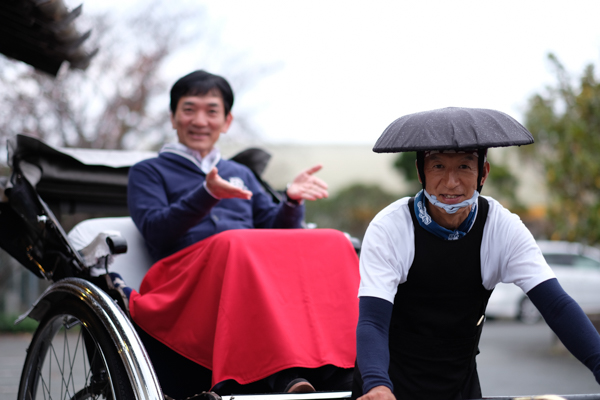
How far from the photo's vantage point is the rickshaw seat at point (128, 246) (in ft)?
8.98

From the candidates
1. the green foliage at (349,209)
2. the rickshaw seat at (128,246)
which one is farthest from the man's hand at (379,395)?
the green foliage at (349,209)

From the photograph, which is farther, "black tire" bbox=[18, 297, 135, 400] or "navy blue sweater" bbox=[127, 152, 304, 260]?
"navy blue sweater" bbox=[127, 152, 304, 260]

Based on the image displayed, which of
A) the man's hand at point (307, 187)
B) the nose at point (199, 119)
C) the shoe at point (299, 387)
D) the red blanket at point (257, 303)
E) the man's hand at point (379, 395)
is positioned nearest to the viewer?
the man's hand at point (379, 395)

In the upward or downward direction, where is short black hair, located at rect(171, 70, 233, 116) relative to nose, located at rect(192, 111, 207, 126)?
upward

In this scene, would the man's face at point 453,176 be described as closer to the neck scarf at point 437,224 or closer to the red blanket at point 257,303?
the neck scarf at point 437,224

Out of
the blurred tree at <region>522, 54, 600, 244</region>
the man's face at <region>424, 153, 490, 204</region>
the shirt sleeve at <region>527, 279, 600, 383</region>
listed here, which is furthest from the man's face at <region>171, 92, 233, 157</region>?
the blurred tree at <region>522, 54, 600, 244</region>

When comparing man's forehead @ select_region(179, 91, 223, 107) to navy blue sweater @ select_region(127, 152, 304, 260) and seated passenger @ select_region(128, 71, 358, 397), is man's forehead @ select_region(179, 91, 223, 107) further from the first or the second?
seated passenger @ select_region(128, 71, 358, 397)

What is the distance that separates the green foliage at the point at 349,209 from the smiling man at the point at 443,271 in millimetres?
13510

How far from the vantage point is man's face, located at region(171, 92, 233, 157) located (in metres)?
2.92

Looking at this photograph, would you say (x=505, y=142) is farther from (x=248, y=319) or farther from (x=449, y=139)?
(x=248, y=319)

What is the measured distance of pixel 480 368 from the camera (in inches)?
286

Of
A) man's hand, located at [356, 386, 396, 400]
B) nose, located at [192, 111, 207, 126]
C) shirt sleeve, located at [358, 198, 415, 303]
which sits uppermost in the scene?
nose, located at [192, 111, 207, 126]

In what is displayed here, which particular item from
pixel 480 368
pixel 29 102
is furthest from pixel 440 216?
pixel 29 102

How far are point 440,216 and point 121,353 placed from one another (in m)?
1.06
